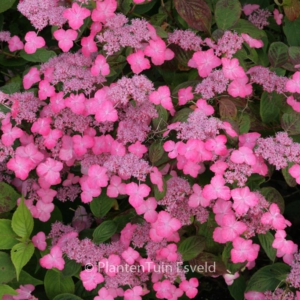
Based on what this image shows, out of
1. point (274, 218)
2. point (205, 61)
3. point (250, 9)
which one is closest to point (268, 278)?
point (274, 218)

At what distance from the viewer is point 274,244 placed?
1055 mm

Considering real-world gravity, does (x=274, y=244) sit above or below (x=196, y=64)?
below

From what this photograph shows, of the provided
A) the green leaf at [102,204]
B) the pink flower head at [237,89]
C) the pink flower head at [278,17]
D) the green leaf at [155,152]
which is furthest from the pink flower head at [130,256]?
the pink flower head at [278,17]

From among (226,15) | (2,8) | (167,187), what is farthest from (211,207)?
(2,8)

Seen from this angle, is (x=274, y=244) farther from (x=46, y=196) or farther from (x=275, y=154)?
(x=46, y=196)

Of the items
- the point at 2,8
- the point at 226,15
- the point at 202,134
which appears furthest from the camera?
the point at 2,8

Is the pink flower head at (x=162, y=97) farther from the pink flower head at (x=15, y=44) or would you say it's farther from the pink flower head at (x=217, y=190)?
the pink flower head at (x=15, y=44)

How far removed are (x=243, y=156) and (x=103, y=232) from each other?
1.28 feet

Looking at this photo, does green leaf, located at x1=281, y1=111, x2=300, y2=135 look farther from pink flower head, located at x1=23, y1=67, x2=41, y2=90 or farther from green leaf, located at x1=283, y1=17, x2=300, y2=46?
pink flower head, located at x1=23, y1=67, x2=41, y2=90

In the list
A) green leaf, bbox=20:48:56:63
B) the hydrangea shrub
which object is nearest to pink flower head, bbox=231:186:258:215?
the hydrangea shrub

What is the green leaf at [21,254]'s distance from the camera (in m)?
1.00

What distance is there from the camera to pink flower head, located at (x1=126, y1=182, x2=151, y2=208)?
1003 millimetres

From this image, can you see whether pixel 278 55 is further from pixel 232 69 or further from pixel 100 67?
pixel 100 67

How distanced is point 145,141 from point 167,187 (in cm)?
14
